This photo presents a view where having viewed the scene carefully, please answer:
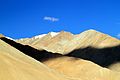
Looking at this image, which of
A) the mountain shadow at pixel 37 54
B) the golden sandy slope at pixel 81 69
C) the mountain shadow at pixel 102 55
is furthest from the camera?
the mountain shadow at pixel 102 55

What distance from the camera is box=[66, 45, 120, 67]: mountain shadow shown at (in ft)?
551

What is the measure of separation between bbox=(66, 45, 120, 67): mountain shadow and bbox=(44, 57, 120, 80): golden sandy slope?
59846 mm

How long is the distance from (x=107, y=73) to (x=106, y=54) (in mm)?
75145

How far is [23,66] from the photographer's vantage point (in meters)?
54.4

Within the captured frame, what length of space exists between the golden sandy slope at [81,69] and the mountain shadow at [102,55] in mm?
59846

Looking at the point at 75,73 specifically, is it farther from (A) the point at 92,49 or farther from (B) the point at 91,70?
(A) the point at 92,49

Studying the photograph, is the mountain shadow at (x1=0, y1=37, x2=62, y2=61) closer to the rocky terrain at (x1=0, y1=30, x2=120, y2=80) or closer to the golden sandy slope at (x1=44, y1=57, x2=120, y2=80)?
the rocky terrain at (x1=0, y1=30, x2=120, y2=80)

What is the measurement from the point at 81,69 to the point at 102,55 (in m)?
77.2

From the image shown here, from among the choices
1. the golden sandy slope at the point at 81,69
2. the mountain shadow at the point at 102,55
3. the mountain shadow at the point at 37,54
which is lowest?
the golden sandy slope at the point at 81,69

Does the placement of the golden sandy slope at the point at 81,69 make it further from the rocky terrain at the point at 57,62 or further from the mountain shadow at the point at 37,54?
the mountain shadow at the point at 37,54

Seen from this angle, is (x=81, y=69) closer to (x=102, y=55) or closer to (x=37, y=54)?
(x=37, y=54)

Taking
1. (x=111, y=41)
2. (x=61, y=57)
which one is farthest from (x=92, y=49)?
(x=61, y=57)

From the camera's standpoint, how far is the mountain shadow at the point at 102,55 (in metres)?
168

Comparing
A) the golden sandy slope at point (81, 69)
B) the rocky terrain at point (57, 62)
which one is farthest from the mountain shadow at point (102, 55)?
the golden sandy slope at point (81, 69)
